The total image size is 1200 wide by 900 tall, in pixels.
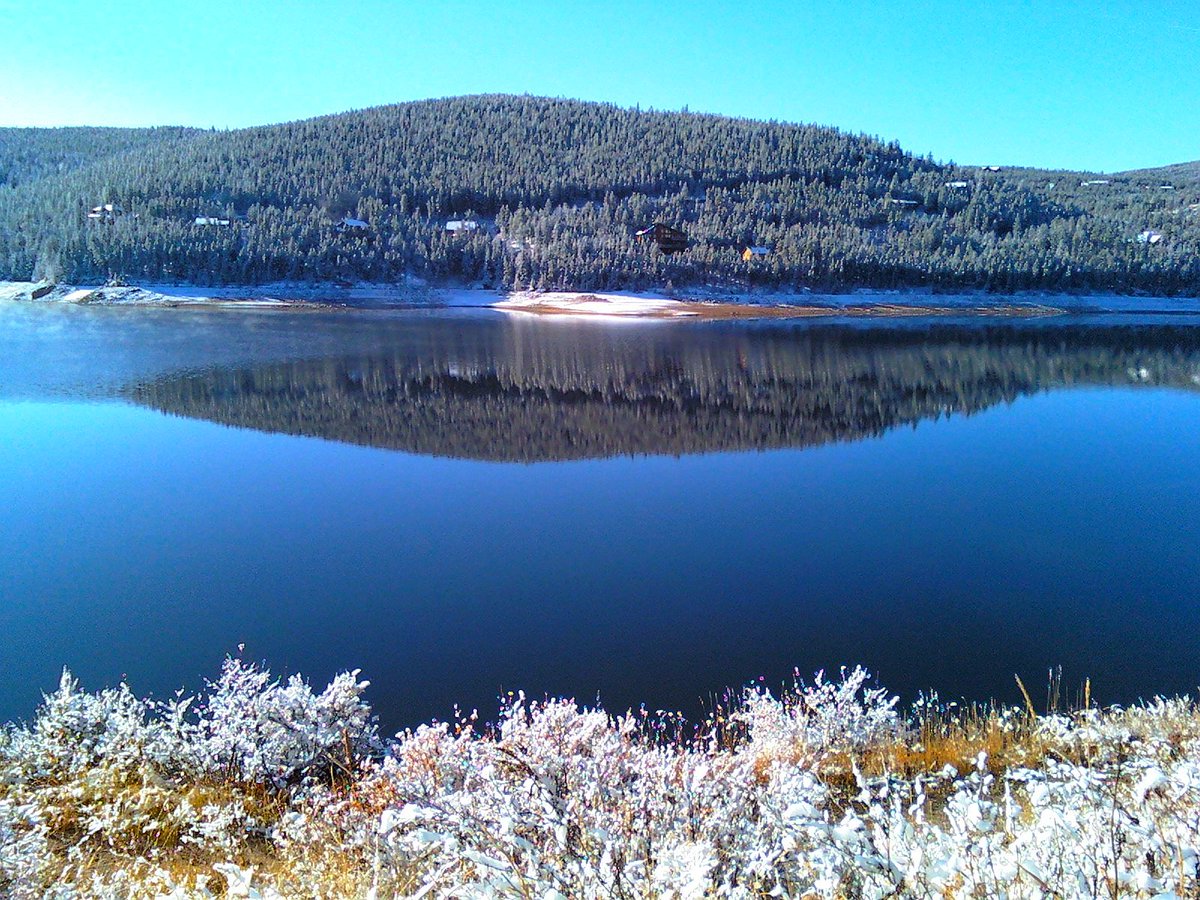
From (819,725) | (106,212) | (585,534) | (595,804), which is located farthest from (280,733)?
(106,212)

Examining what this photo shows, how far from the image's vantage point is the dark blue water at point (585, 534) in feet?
26.3

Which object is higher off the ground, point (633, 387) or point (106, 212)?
point (106, 212)

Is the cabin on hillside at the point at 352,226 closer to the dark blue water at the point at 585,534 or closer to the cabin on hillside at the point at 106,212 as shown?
the cabin on hillside at the point at 106,212

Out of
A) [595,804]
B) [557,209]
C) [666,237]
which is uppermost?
[557,209]

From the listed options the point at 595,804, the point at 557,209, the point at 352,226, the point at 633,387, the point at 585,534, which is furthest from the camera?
the point at 557,209

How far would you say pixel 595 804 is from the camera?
11.7 ft

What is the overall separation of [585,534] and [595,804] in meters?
8.32

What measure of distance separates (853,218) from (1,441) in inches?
3462

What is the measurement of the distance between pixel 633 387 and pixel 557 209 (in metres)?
71.5

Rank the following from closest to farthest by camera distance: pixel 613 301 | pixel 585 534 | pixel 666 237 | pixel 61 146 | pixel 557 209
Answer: pixel 585 534 → pixel 613 301 → pixel 666 237 → pixel 557 209 → pixel 61 146

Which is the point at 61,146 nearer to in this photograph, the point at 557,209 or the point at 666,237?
the point at 557,209

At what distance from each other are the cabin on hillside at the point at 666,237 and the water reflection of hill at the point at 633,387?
112ft

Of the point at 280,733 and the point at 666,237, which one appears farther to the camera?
the point at 666,237

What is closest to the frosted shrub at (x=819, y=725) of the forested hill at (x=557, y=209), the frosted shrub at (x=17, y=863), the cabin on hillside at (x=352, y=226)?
the frosted shrub at (x=17, y=863)
